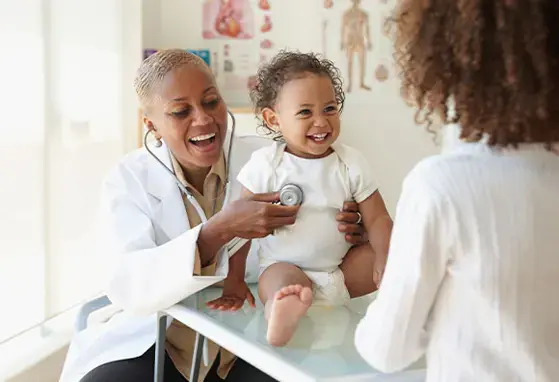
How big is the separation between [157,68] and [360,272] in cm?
58

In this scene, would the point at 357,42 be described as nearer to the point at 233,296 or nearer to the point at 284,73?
the point at 284,73

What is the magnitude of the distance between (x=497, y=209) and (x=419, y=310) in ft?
0.46

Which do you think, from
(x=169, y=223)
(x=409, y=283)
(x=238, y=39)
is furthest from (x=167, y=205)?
(x=238, y=39)

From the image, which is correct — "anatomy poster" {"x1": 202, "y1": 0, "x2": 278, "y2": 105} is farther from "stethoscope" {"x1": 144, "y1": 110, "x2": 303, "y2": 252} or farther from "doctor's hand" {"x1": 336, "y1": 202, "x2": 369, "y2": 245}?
"doctor's hand" {"x1": 336, "y1": 202, "x2": 369, "y2": 245}

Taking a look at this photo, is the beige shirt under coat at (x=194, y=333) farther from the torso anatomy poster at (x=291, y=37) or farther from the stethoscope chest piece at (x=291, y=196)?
the torso anatomy poster at (x=291, y=37)

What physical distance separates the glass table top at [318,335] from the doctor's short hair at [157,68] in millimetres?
438

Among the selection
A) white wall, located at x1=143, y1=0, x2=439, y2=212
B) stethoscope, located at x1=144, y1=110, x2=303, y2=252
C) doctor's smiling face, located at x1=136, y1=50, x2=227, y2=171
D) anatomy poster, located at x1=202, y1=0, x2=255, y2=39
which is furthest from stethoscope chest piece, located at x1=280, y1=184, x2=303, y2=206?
anatomy poster, located at x1=202, y1=0, x2=255, y2=39

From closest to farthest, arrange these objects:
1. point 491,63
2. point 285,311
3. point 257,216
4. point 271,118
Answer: point 491,63, point 285,311, point 257,216, point 271,118

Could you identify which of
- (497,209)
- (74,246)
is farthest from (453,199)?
(74,246)

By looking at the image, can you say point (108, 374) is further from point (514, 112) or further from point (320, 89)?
point (514, 112)

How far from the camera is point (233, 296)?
1.16 m

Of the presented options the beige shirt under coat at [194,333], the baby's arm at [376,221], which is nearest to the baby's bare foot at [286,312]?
the baby's arm at [376,221]

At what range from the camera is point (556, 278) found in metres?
0.67

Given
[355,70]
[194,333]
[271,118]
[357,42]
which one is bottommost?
[194,333]
